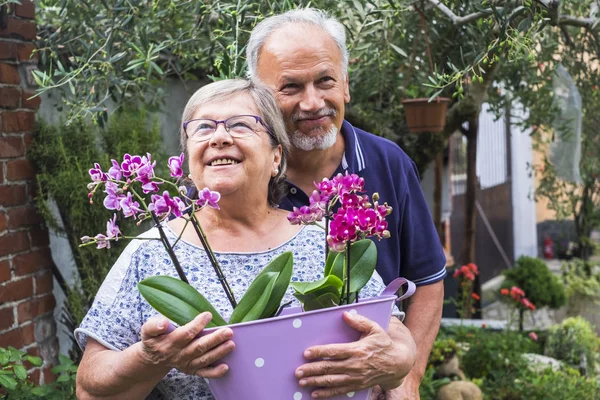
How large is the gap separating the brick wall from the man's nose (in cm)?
156

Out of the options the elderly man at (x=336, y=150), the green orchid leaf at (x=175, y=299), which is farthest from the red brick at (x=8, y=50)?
the green orchid leaf at (x=175, y=299)

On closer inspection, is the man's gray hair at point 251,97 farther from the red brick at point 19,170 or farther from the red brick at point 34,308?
the red brick at point 34,308

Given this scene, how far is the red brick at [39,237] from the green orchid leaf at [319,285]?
7.38ft

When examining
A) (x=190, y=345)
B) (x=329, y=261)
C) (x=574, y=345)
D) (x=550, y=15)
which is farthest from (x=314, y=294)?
(x=574, y=345)

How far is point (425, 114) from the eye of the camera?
4379 mm

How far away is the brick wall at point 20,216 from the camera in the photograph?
3344mm

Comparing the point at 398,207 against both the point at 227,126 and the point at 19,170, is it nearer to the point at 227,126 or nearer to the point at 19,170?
the point at 227,126

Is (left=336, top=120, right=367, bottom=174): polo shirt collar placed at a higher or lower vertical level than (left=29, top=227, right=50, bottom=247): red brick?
higher

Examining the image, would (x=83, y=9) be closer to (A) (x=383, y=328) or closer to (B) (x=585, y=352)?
(A) (x=383, y=328)

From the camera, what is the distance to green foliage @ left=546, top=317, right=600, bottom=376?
5852 mm

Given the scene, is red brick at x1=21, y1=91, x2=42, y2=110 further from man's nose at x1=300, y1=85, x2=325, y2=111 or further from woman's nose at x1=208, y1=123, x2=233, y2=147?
woman's nose at x1=208, y1=123, x2=233, y2=147

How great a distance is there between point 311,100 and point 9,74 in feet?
5.59

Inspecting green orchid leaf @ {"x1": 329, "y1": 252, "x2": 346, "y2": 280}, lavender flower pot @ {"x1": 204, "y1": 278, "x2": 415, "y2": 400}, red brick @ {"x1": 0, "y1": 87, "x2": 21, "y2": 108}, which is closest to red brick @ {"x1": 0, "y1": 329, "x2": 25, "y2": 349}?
red brick @ {"x1": 0, "y1": 87, "x2": 21, "y2": 108}

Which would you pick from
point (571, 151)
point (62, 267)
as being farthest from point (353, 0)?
point (571, 151)
